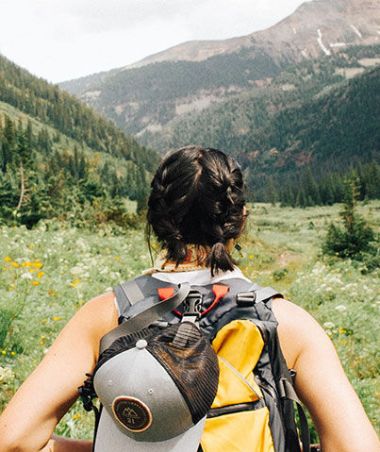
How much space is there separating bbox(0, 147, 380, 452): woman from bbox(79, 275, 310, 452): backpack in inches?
2.3

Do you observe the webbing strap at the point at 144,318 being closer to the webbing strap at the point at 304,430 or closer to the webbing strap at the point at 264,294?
the webbing strap at the point at 264,294

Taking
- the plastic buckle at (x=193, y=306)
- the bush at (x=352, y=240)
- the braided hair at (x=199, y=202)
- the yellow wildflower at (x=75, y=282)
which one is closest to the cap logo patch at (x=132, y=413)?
the plastic buckle at (x=193, y=306)

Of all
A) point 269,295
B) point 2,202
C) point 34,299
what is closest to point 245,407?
point 269,295

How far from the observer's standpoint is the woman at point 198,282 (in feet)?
5.39

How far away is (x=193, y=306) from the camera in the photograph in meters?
1.71

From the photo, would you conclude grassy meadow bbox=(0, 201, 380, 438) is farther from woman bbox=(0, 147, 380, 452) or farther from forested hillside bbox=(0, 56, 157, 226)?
forested hillside bbox=(0, 56, 157, 226)

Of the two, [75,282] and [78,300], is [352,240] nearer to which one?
[75,282]

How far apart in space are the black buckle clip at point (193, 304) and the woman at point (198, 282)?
0.12 metres

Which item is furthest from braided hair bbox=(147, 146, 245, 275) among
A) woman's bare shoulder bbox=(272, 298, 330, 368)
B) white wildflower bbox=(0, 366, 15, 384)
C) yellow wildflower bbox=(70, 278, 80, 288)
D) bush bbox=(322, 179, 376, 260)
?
bush bbox=(322, 179, 376, 260)

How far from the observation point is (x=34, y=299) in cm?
637

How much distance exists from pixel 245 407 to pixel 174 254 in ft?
1.97

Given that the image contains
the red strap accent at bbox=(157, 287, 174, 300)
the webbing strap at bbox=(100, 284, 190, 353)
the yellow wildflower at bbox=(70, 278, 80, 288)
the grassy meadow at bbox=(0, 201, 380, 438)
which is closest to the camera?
the webbing strap at bbox=(100, 284, 190, 353)

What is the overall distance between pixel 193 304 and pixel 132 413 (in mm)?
392

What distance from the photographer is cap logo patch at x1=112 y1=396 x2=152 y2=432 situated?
1.45 m
